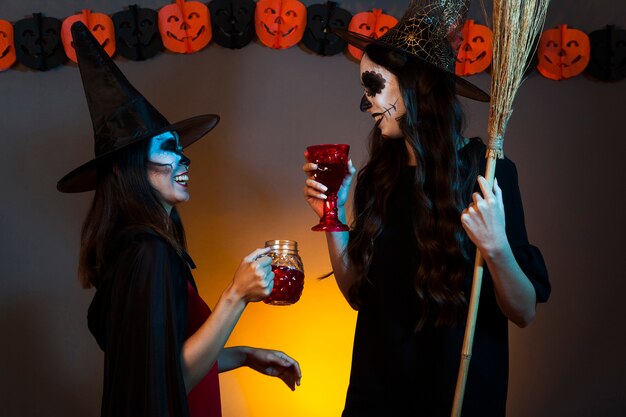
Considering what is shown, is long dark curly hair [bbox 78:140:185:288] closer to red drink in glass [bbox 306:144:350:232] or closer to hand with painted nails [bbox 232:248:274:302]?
hand with painted nails [bbox 232:248:274:302]

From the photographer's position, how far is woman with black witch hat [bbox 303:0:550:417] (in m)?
1.77

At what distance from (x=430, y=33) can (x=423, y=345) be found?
2.59ft

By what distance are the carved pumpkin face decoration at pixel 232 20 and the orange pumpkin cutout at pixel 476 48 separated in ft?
2.72

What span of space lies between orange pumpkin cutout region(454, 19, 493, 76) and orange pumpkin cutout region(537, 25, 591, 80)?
202 millimetres

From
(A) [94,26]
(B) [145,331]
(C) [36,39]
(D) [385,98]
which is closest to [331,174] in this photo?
(D) [385,98]

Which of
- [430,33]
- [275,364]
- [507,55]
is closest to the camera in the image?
[507,55]

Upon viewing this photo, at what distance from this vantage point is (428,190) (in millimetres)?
1881

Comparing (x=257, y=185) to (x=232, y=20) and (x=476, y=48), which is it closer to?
(x=232, y=20)

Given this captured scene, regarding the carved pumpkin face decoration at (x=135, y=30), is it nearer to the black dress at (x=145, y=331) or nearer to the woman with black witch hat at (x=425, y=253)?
the woman with black witch hat at (x=425, y=253)

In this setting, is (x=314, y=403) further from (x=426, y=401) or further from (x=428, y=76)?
(x=428, y=76)

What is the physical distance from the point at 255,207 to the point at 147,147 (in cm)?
104

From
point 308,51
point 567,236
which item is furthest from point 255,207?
point 567,236

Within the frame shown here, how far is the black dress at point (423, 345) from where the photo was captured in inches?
69.5

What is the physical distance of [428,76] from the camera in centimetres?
189
